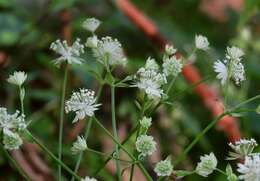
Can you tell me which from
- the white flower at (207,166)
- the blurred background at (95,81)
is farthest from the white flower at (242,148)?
the blurred background at (95,81)

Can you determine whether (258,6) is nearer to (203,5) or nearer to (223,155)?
(223,155)

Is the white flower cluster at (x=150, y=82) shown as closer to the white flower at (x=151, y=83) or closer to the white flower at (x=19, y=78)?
the white flower at (x=151, y=83)

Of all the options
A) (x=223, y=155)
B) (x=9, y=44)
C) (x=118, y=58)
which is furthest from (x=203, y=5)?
(x=118, y=58)

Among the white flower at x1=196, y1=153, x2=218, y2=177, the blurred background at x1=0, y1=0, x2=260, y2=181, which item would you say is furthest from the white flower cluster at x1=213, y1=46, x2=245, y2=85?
the blurred background at x1=0, y1=0, x2=260, y2=181

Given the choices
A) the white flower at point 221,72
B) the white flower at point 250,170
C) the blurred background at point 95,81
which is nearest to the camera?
the white flower at point 250,170

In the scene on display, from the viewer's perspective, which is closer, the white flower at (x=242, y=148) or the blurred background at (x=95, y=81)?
the white flower at (x=242, y=148)

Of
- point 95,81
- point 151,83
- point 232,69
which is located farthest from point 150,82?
point 95,81

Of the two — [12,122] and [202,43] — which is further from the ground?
[202,43]

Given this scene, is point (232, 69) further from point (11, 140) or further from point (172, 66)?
point (11, 140)
